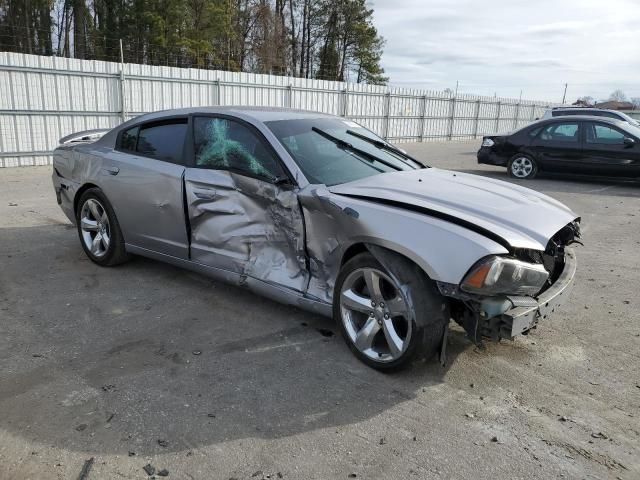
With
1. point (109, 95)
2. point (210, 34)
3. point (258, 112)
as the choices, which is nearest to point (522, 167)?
point (258, 112)

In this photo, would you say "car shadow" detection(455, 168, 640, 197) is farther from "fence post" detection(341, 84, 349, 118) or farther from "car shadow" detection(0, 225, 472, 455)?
"fence post" detection(341, 84, 349, 118)

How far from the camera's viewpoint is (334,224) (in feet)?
11.4

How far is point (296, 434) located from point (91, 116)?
13.2 metres

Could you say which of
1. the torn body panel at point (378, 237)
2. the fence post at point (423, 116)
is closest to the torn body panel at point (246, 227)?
the torn body panel at point (378, 237)

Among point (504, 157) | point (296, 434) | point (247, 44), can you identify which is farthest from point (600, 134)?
point (247, 44)

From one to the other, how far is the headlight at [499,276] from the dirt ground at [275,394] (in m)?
0.67

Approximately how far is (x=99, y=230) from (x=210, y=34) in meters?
34.2

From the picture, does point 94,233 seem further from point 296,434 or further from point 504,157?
point 504,157

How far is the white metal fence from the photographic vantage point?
41.3 ft

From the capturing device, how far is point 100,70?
45.4 feet

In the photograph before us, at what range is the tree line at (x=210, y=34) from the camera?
29.9m

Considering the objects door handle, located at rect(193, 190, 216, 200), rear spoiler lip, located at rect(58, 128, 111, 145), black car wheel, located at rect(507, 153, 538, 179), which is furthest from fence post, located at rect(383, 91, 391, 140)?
door handle, located at rect(193, 190, 216, 200)

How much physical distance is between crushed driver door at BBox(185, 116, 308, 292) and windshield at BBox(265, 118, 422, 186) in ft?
0.62

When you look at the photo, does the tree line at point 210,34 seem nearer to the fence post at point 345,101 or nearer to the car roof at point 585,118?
the fence post at point 345,101
